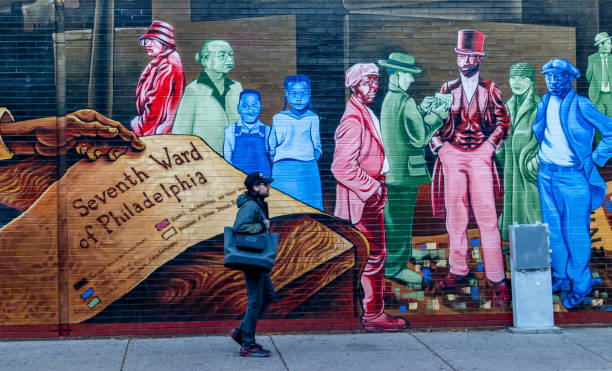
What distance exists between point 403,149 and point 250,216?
234cm

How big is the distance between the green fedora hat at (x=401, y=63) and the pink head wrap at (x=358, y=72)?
0.40ft

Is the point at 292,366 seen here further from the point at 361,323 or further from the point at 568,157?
the point at 568,157

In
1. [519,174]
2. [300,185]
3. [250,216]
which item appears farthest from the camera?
[519,174]

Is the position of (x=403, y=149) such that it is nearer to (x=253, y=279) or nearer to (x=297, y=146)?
(x=297, y=146)

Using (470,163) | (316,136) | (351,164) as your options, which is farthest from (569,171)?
(316,136)

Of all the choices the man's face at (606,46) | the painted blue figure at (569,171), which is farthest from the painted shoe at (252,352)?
the man's face at (606,46)

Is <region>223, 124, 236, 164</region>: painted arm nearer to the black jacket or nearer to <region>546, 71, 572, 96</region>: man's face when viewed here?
the black jacket

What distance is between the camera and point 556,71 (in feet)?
26.2

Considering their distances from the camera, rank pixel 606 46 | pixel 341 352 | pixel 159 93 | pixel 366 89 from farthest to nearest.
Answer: pixel 606 46
pixel 366 89
pixel 159 93
pixel 341 352

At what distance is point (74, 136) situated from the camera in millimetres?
7480

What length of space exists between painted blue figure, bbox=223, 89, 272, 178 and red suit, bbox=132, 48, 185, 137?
696 mm

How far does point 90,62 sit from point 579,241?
20.1ft

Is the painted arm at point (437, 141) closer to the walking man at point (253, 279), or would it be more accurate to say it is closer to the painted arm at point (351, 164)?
the painted arm at point (351, 164)

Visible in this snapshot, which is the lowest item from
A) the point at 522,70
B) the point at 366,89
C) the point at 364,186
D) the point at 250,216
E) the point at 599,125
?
the point at 250,216
